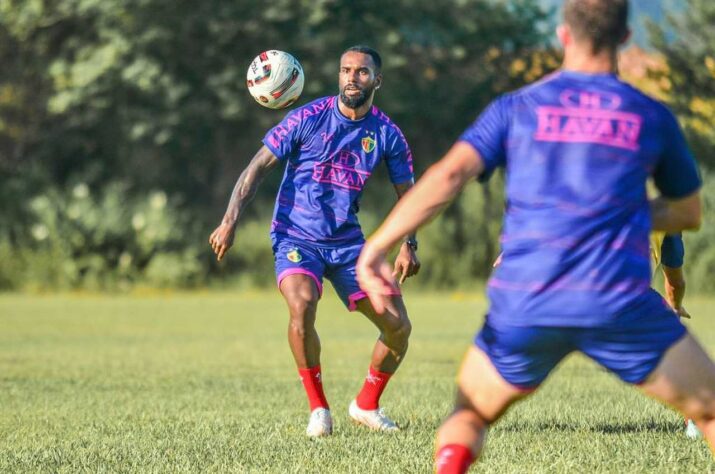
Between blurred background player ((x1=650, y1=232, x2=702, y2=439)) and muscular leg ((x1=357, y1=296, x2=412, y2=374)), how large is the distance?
164 centimetres

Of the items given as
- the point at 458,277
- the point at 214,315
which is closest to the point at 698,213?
the point at 214,315

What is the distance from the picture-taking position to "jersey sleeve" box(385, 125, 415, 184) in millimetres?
8633

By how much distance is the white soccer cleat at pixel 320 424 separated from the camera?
8.20 m

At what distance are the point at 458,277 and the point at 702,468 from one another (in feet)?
80.5

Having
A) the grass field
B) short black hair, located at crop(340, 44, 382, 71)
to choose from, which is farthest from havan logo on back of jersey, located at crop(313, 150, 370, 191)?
the grass field

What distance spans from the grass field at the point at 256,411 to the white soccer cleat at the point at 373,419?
0.09 metres

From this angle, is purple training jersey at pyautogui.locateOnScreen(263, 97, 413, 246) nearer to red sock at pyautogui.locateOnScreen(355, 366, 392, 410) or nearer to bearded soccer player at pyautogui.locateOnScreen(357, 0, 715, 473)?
red sock at pyautogui.locateOnScreen(355, 366, 392, 410)

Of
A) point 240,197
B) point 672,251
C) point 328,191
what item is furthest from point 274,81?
point 672,251

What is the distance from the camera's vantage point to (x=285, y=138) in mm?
8445

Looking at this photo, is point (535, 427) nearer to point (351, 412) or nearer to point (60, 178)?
point (351, 412)

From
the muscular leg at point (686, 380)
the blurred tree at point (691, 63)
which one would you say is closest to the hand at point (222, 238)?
the muscular leg at point (686, 380)

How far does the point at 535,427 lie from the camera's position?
8469 millimetres

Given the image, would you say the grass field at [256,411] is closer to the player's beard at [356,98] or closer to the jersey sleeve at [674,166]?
the player's beard at [356,98]

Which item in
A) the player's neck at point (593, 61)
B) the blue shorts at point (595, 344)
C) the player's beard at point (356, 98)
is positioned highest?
the player's neck at point (593, 61)
